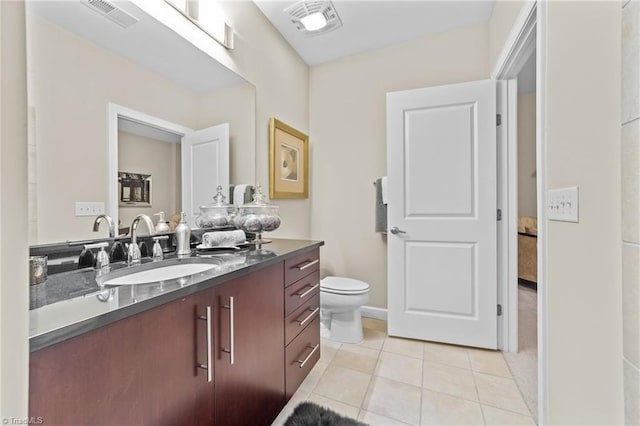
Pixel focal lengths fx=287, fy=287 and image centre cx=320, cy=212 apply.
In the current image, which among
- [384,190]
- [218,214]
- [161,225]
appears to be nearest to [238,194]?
[218,214]

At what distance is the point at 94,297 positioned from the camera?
28.3 inches

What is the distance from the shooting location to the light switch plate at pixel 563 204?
964 mm

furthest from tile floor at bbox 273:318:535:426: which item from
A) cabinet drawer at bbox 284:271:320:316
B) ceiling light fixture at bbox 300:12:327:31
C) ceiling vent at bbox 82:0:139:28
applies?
ceiling light fixture at bbox 300:12:327:31

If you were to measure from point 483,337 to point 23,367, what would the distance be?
2367 mm

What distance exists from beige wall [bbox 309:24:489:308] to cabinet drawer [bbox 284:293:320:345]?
3.29 ft

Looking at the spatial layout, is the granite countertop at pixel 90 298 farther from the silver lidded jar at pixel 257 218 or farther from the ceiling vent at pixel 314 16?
the ceiling vent at pixel 314 16

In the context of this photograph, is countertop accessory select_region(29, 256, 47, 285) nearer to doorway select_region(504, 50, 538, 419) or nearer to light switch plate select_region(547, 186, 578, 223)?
light switch plate select_region(547, 186, 578, 223)

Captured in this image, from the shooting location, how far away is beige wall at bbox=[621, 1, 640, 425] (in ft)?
2.29

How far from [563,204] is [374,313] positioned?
1.88 metres

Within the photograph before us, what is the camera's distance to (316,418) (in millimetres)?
1331

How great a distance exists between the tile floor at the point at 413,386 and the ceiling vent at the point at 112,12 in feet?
6.14

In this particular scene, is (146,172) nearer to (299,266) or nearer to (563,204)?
(299,266)

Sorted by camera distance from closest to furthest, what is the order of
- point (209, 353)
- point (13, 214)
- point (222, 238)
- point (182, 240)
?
point (13, 214)
point (209, 353)
point (182, 240)
point (222, 238)

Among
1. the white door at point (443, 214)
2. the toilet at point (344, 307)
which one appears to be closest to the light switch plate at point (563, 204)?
the white door at point (443, 214)
